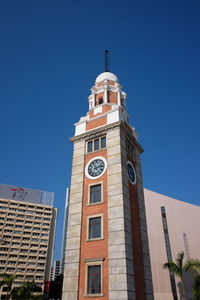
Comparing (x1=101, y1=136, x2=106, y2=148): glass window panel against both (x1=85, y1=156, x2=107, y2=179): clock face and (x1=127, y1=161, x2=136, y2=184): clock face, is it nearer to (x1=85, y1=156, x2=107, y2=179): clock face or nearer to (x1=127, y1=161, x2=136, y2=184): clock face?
(x1=85, y1=156, x2=107, y2=179): clock face

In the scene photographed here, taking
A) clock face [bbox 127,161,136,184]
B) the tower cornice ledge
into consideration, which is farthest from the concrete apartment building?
clock face [bbox 127,161,136,184]

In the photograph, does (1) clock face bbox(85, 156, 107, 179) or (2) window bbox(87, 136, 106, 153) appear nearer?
(1) clock face bbox(85, 156, 107, 179)

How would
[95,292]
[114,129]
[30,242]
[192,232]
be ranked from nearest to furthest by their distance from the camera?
1. [95,292]
2. [114,129]
3. [192,232]
4. [30,242]

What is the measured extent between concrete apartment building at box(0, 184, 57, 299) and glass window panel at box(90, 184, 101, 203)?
80.9 metres

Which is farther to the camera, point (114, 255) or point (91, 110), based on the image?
point (91, 110)

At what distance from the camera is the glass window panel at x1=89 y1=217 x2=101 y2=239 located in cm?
2272

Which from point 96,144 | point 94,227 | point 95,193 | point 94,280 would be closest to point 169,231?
point 96,144

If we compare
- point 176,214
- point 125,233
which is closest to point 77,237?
point 125,233

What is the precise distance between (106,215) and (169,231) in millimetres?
36170

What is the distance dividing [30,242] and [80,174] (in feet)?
280

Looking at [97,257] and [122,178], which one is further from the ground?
[122,178]

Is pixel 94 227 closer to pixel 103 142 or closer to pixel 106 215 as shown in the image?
pixel 106 215

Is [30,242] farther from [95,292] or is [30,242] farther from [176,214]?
[95,292]

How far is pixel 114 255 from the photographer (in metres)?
20.5
